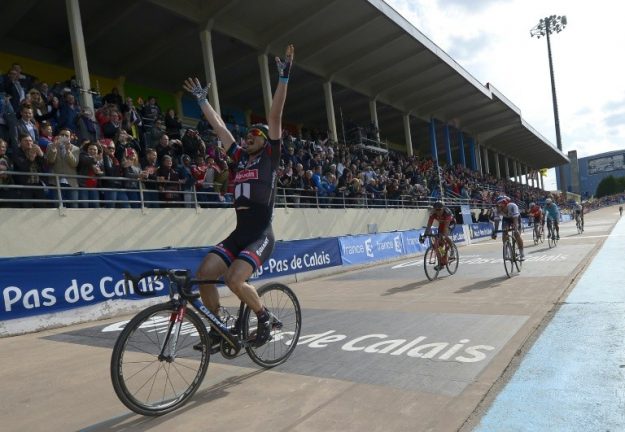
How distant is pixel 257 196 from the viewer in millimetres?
4102

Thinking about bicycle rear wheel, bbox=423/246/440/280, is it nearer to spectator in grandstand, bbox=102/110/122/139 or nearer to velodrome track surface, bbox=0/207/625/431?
velodrome track surface, bbox=0/207/625/431

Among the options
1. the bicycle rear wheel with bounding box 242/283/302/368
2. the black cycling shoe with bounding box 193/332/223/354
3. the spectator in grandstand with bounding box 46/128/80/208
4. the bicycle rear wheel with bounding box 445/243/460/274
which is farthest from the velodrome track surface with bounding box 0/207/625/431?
the bicycle rear wheel with bounding box 445/243/460/274

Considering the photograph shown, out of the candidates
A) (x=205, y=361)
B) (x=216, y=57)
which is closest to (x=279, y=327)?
(x=205, y=361)

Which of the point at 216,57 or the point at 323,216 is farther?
the point at 216,57

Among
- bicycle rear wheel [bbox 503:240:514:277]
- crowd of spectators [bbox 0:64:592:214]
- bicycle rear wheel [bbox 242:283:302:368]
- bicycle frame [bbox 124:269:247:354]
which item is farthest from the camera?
bicycle rear wheel [bbox 503:240:514:277]

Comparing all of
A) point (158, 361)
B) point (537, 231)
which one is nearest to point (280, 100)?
point (158, 361)

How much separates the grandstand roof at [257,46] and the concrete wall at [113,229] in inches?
336

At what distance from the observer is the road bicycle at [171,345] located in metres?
3.22

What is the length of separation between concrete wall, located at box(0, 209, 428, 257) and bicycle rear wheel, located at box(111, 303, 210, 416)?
625 centimetres

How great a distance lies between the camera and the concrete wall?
852 centimetres

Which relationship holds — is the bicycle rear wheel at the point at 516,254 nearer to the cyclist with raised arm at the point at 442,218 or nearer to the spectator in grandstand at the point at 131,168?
the cyclist with raised arm at the point at 442,218

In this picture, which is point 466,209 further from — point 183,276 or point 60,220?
point 183,276

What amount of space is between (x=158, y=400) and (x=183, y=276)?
960mm

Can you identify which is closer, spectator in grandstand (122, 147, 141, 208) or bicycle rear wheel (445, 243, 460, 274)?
spectator in grandstand (122, 147, 141, 208)
